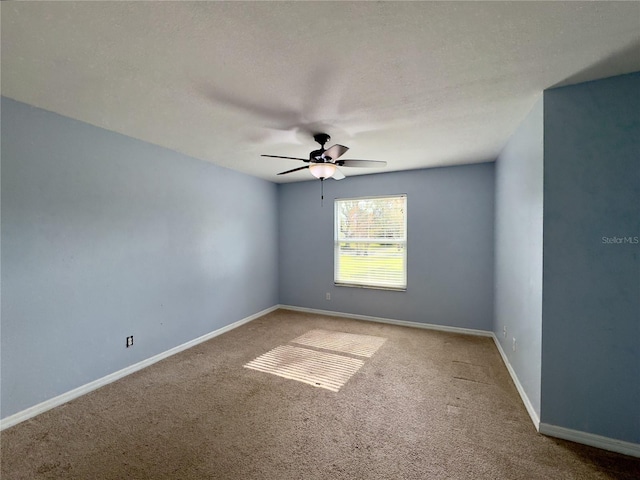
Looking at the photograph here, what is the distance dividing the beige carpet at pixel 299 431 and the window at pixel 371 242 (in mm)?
1708

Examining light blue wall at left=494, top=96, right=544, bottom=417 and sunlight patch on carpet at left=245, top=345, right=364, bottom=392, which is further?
sunlight patch on carpet at left=245, top=345, right=364, bottom=392

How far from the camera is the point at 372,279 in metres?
4.67

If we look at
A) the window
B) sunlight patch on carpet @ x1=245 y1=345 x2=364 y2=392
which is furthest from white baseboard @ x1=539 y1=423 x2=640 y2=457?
the window

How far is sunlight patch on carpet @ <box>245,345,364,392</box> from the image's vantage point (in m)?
2.77

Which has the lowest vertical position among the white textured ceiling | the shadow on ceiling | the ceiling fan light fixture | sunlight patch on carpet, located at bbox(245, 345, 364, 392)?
sunlight patch on carpet, located at bbox(245, 345, 364, 392)

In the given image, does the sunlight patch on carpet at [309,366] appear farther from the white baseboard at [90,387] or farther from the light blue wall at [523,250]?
the light blue wall at [523,250]

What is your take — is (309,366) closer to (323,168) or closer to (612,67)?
(323,168)

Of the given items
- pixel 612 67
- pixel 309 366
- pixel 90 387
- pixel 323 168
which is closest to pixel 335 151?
pixel 323 168

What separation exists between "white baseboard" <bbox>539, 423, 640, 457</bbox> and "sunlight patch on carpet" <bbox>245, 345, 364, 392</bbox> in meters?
1.60

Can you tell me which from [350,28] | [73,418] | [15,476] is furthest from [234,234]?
[350,28]

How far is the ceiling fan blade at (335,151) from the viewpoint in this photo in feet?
8.17

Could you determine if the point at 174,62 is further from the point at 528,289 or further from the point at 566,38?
the point at 528,289

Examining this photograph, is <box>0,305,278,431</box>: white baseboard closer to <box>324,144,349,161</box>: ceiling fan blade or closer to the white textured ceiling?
the white textured ceiling

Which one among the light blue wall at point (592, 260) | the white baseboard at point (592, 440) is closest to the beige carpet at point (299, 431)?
the white baseboard at point (592, 440)
